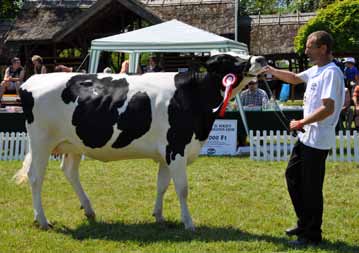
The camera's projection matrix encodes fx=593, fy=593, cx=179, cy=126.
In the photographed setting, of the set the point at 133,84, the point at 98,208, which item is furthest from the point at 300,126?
the point at 98,208

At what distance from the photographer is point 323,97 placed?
212 inches

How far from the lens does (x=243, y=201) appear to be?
798cm

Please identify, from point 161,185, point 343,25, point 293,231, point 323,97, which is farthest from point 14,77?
point 343,25

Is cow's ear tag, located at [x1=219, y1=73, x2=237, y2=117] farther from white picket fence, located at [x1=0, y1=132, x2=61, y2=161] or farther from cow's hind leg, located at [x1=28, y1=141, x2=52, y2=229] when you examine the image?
white picket fence, located at [x1=0, y1=132, x2=61, y2=161]

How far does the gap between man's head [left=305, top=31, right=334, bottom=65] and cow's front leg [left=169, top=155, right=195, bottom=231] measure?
1.72 metres

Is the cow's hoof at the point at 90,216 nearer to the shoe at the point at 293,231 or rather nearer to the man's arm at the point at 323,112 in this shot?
the shoe at the point at 293,231

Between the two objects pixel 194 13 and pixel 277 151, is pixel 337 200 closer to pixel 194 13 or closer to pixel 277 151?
pixel 277 151

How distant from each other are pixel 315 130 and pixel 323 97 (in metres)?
0.38

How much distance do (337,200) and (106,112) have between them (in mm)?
3522

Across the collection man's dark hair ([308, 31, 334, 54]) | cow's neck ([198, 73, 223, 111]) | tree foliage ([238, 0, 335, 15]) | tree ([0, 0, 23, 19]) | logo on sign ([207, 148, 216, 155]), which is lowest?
logo on sign ([207, 148, 216, 155])

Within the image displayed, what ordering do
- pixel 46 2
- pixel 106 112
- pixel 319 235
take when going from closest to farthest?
1. pixel 319 235
2. pixel 106 112
3. pixel 46 2

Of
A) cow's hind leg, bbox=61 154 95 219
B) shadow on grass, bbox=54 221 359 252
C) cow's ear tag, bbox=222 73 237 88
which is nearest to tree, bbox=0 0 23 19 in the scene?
cow's hind leg, bbox=61 154 95 219

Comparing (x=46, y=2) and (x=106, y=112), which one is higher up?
(x=46, y=2)

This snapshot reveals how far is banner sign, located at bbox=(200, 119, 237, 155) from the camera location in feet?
42.3
